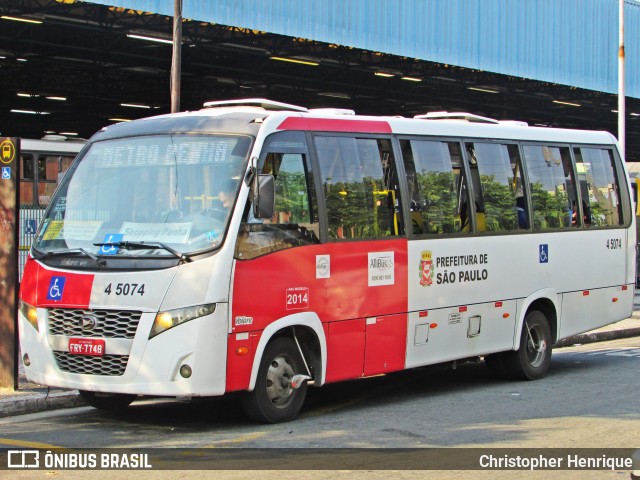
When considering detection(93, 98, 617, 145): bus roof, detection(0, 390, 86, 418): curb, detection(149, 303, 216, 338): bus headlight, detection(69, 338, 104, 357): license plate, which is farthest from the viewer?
detection(0, 390, 86, 418): curb

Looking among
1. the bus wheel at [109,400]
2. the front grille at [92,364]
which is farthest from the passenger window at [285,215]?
the bus wheel at [109,400]

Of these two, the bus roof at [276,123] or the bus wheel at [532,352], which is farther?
the bus wheel at [532,352]

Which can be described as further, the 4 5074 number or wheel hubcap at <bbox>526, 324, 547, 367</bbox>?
wheel hubcap at <bbox>526, 324, 547, 367</bbox>

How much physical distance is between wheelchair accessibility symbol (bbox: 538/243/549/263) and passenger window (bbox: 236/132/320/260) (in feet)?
13.8

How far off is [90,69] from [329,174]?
29705 mm

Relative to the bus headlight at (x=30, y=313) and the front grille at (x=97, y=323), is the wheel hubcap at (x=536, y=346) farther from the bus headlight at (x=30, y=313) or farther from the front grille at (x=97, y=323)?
the bus headlight at (x=30, y=313)

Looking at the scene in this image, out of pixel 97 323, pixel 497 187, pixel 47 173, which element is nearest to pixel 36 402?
pixel 97 323

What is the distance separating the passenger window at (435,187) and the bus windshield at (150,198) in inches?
105

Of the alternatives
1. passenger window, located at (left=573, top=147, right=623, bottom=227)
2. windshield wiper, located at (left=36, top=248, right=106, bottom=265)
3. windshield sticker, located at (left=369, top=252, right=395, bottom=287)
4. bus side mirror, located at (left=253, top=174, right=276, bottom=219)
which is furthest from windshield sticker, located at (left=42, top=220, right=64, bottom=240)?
passenger window, located at (left=573, top=147, right=623, bottom=227)

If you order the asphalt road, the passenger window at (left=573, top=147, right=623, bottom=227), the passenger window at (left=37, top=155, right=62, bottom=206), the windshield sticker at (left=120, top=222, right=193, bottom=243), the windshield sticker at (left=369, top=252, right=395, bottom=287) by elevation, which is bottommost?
the asphalt road

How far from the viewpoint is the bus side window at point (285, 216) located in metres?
9.20

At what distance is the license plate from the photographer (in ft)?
29.3

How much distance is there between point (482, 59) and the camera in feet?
107

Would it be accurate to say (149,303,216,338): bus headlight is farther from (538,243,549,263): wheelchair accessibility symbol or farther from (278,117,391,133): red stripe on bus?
(538,243,549,263): wheelchair accessibility symbol
